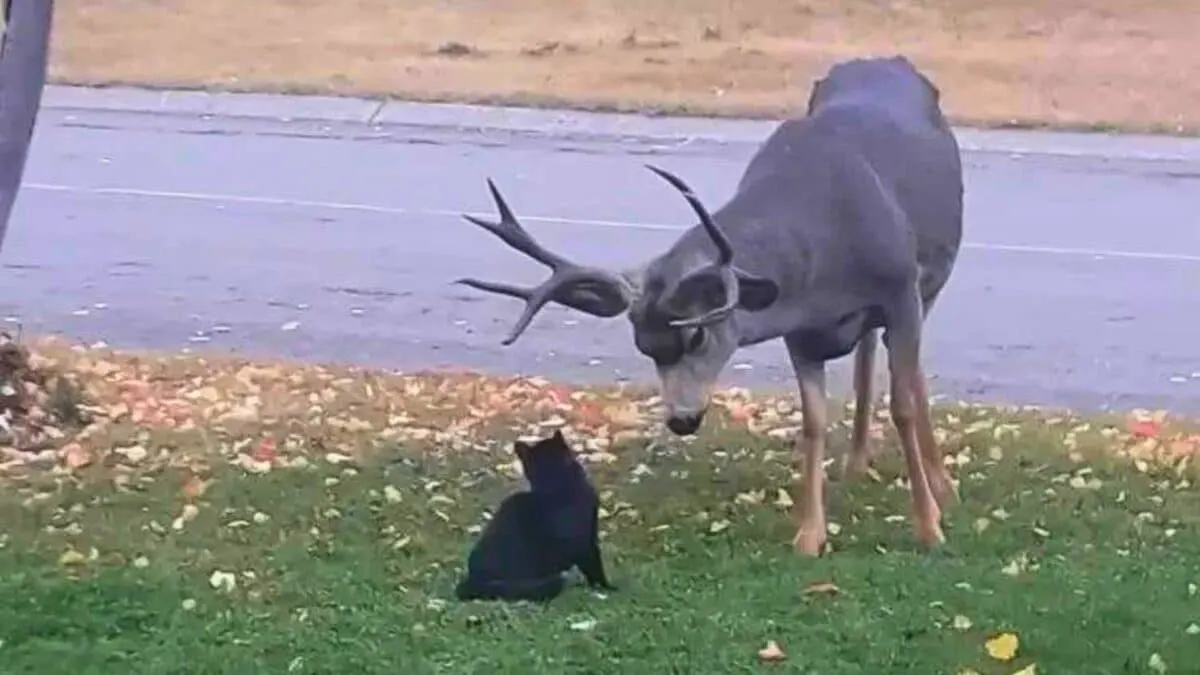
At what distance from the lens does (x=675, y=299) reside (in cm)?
669

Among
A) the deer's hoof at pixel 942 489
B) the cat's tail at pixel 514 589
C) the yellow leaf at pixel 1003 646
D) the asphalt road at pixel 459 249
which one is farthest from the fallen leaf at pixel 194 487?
the yellow leaf at pixel 1003 646

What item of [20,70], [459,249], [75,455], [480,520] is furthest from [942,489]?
[459,249]

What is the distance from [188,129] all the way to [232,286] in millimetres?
6253

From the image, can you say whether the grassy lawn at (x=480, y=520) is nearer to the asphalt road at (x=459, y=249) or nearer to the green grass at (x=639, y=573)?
the green grass at (x=639, y=573)

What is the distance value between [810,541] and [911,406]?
71 centimetres

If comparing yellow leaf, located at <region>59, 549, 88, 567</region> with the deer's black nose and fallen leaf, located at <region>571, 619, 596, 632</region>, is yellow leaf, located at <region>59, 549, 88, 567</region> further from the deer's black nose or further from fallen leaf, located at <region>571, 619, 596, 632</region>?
the deer's black nose

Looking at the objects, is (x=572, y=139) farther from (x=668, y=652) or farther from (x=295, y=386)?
(x=668, y=652)

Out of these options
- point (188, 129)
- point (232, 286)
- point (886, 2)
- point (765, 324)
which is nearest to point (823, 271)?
point (765, 324)

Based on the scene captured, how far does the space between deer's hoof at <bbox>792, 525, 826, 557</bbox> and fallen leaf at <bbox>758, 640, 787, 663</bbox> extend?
1.36 m

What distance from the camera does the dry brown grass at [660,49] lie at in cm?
2017

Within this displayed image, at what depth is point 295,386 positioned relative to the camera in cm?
1034

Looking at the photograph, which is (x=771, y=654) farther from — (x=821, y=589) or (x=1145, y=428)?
(x=1145, y=428)

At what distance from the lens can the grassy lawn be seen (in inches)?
245

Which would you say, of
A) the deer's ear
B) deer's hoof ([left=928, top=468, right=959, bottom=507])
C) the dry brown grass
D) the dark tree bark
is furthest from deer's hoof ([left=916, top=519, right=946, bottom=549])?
the dry brown grass
